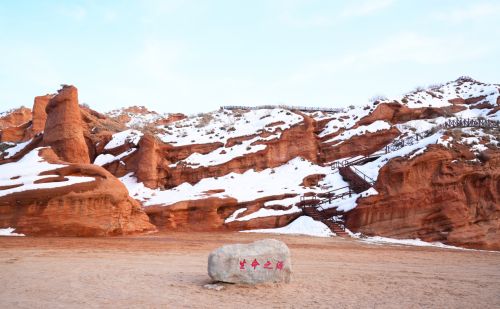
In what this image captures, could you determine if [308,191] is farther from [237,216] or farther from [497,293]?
[497,293]

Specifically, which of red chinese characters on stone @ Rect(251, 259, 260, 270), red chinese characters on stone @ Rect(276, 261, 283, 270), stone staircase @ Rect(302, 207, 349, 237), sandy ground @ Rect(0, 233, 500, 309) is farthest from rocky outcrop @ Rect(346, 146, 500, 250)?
red chinese characters on stone @ Rect(251, 259, 260, 270)

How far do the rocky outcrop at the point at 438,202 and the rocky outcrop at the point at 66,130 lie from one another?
72.8 feet

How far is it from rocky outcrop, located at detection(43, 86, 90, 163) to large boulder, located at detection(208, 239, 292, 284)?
2620 centimetres

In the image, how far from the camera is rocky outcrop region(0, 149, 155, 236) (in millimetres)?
23109

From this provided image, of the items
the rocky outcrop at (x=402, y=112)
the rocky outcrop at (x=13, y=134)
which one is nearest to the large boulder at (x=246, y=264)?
the rocky outcrop at (x=402, y=112)

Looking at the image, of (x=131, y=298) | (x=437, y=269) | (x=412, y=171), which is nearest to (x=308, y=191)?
(x=412, y=171)

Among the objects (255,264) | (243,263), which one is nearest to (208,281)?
(243,263)

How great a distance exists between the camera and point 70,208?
23.8 m

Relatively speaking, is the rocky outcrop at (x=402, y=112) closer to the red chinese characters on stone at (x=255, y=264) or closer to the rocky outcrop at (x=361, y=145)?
the rocky outcrop at (x=361, y=145)

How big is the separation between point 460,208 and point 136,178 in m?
28.1

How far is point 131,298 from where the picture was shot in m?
8.86

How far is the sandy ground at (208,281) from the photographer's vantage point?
883 cm

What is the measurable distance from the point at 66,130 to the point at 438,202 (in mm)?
28309

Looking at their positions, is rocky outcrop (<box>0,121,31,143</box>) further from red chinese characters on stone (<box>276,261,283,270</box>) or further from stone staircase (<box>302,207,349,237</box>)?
red chinese characters on stone (<box>276,261,283,270</box>)
